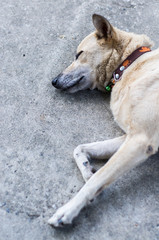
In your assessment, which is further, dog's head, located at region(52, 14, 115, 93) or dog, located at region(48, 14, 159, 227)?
dog's head, located at region(52, 14, 115, 93)

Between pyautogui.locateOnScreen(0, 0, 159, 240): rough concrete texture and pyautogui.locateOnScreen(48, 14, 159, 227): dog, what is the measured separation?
0.13 metres

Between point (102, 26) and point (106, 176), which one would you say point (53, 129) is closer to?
point (106, 176)

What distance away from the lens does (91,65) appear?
142 inches

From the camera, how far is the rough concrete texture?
2.66 meters

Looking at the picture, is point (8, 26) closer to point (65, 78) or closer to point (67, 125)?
point (65, 78)

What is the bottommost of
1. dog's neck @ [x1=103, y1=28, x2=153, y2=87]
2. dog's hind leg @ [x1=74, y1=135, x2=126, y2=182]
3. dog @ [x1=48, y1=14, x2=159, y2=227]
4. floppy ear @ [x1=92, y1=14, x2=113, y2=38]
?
dog's hind leg @ [x1=74, y1=135, x2=126, y2=182]

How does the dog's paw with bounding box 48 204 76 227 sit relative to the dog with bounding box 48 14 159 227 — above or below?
below

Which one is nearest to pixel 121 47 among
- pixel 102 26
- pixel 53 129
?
pixel 102 26

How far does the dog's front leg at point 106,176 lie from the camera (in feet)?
8.54

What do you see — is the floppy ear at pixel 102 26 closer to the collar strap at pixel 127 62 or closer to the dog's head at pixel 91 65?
the dog's head at pixel 91 65

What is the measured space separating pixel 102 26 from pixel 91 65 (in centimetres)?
44

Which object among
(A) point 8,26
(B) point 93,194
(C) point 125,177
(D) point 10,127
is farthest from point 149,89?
(A) point 8,26

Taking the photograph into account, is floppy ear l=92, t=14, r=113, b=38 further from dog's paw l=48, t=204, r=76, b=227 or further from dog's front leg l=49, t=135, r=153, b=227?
dog's paw l=48, t=204, r=76, b=227

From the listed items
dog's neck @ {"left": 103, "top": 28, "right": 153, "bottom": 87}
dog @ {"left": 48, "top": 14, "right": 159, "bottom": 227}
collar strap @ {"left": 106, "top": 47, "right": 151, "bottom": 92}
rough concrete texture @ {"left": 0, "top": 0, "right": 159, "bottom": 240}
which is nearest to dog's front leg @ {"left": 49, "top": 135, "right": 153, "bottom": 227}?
dog @ {"left": 48, "top": 14, "right": 159, "bottom": 227}
